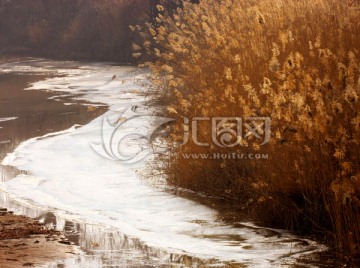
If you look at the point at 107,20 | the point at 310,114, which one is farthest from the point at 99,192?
the point at 107,20

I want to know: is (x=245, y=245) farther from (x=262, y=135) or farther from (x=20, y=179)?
(x=20, y=179)

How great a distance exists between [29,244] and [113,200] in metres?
2.19

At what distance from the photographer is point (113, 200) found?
9.55 meters

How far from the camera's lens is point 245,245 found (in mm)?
7234

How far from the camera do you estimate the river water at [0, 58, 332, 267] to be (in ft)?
22.8

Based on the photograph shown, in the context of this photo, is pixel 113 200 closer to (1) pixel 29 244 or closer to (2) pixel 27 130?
(1) pixel 29 244

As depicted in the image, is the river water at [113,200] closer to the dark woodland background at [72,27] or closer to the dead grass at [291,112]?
the dead grass at [291,112]

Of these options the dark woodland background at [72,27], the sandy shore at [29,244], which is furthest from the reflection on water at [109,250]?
the dark woodland background at [72,27]

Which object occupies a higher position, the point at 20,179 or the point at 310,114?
the point at 310,114

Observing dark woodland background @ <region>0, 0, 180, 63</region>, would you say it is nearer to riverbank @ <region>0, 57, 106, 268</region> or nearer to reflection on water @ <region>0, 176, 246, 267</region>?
riverbank @ <region>0, 57, 106, 268</region>

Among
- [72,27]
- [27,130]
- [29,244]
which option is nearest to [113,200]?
[29,244]

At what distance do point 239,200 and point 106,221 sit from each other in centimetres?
146

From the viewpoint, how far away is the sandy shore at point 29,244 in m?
6.85

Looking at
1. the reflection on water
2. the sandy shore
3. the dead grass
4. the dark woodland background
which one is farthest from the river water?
the dark woodland background
